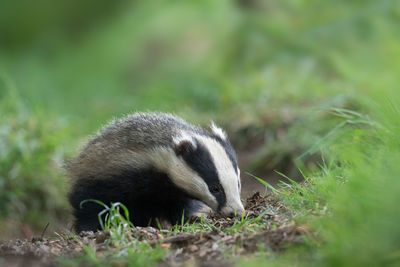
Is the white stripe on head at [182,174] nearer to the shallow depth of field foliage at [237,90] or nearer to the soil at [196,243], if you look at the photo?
the soil at [196,243]

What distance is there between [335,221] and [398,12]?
7149 millimetres

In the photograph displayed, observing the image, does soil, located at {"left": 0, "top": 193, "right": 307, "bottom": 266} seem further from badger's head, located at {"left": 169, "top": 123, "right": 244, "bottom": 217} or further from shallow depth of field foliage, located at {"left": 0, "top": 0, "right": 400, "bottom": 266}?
badger's head, located at {"left": 169, "top": 123, "right": 244, "bottom": 217}

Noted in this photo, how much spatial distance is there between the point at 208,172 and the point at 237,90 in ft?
15.7

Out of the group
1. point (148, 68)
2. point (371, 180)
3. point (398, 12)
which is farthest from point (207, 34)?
point (371, 180)

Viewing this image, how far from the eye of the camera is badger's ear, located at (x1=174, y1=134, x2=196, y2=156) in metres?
4.92

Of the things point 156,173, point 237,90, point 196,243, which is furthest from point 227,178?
point 237,90

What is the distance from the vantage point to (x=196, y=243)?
380 centimetres

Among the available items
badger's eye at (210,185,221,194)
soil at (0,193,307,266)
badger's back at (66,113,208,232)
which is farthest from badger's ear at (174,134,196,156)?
soil at (0,193,307,266)

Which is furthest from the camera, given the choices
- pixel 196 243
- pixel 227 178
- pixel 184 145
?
pixel 184 145

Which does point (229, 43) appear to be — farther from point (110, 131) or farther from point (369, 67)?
point (110, 131)

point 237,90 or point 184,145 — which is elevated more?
point 237,90

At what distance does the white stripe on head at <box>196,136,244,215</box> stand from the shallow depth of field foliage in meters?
0.37

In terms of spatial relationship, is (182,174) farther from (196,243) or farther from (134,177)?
(196,243)

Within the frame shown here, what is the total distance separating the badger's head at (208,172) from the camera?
473 centimetres
